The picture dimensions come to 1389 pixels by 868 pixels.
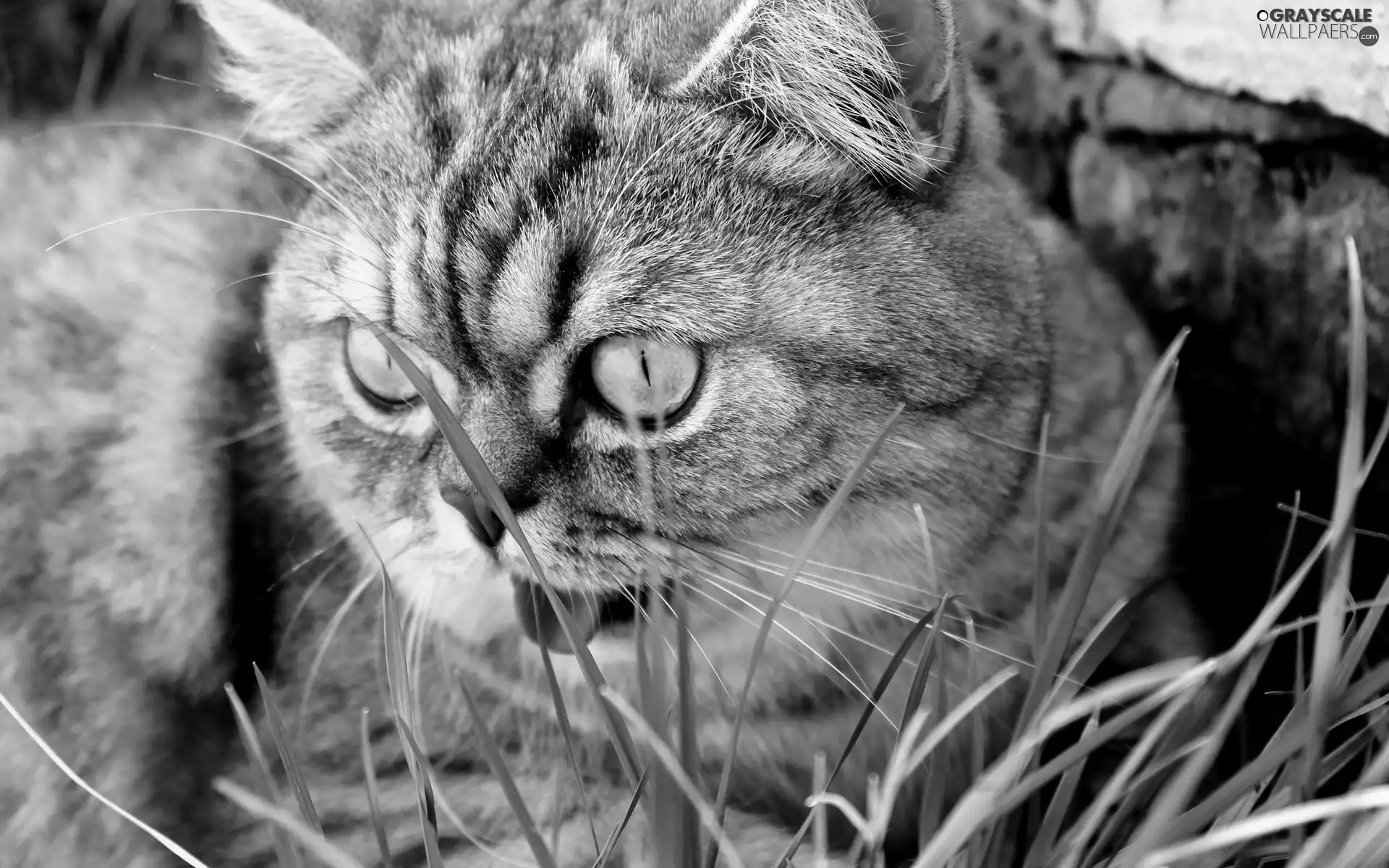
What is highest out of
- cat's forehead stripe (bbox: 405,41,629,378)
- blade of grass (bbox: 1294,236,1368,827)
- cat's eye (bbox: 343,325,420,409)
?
cat's forehead stripe (bbox: 405,41,629,378)

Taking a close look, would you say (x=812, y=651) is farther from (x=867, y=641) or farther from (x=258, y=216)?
(x=258, y=216)

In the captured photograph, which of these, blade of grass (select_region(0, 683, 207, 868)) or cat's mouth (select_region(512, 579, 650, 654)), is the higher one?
cat's mouth (select_region(512, 579, 650, 654))

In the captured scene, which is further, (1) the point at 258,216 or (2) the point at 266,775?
(1) the point at 258,216

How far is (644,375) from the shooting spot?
1001 millimetres

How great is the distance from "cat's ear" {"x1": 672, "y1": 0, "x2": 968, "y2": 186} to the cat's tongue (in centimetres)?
49

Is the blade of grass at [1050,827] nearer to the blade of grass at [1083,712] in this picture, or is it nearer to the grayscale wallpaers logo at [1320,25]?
the blade of grass at [1083,712]

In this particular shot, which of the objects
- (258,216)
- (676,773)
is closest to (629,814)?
(676,773)

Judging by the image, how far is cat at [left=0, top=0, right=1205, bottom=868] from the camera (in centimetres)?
101

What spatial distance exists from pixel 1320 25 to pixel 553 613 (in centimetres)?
100

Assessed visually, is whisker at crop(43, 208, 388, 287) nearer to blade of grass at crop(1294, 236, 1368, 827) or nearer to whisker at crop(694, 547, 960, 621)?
whisker at crop(694, 547, 960, 621)

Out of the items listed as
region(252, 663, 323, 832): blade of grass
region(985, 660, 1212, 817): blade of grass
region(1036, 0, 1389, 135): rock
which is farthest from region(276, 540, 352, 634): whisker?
region(1036, 0, 1389, 135): rock

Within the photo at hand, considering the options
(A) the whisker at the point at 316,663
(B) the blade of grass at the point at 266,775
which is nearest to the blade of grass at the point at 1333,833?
(B) the blade of grass at the point at 266,775

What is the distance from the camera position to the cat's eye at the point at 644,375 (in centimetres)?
99

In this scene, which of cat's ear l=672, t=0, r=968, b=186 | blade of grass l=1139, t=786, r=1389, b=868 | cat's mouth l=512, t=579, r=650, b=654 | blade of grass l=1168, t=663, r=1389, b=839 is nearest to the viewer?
blade of grass l=1139, t=786, r=1389, b=868
